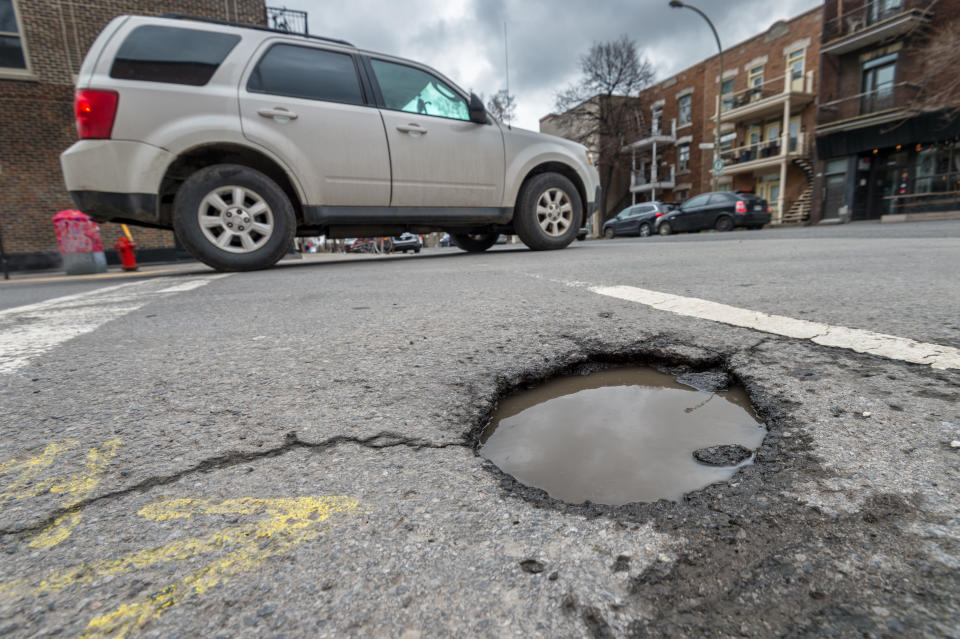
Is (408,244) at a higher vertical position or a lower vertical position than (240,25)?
lower

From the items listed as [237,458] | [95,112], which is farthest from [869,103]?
[237,458]

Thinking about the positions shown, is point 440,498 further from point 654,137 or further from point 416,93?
point 654,137

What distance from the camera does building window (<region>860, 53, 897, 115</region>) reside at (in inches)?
747

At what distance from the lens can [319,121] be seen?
4.38 meters

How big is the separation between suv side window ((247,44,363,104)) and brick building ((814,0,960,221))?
63.6 ft

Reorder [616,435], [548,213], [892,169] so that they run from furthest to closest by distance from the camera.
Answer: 1. [892,169]
2. [548,213]
3. [616,435]

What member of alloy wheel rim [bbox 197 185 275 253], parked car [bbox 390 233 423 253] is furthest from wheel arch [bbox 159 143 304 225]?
parked car [bbox 390 233 423 253]

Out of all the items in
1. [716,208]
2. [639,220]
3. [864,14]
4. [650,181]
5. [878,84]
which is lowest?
[639,220]

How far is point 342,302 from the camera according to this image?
8.72ft

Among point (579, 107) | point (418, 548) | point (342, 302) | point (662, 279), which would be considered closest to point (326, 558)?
point (418, 548)

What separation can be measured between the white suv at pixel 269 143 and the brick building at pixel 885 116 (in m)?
18.5

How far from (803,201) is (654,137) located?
33.7 ft

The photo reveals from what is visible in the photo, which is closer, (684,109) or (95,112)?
(95,112)

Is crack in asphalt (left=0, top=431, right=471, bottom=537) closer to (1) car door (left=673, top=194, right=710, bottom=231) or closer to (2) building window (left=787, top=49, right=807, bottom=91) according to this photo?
(1) car door (left=673, top=194, right=710, bottom=231)
